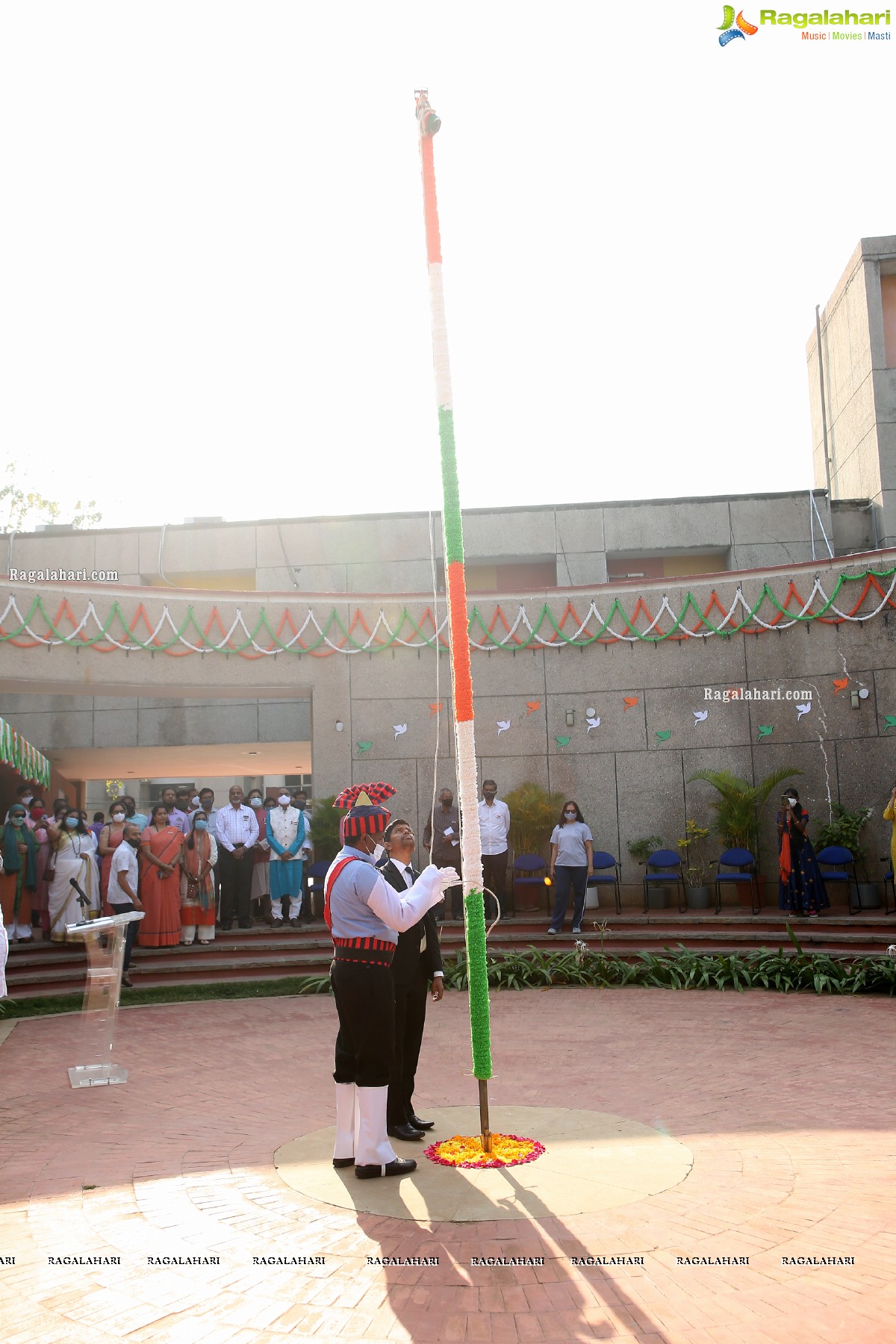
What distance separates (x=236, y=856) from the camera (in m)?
12.9

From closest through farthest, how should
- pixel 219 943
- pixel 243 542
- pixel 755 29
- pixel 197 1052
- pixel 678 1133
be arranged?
pixel 678 1133
pixel 197 1052
pixel 755 29
pixel 219 943
pixel 243 542

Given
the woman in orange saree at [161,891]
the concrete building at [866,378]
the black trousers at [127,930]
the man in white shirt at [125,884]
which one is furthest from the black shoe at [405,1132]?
the concrete building at [866,378]

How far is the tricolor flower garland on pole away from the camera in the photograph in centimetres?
546

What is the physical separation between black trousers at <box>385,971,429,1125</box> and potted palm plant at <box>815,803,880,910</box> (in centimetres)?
835

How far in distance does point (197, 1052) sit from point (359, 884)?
12.7 feet

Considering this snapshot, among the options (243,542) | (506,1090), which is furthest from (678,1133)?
(243,542)

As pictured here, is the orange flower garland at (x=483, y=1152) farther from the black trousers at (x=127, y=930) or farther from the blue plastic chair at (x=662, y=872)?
the blue plastic chair at (x=662, y=872)

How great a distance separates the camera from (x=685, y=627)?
1490cm

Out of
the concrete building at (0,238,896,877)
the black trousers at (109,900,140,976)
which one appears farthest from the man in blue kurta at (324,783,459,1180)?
the concrete building at (0,238,896,877)

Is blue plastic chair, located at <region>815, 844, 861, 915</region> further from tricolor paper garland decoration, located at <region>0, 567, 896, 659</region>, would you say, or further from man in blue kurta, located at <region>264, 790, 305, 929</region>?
man in blue kurta, located at <region>264, 790, 305, 929</region>

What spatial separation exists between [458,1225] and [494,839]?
338 inches

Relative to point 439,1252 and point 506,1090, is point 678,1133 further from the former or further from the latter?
point 439,1252

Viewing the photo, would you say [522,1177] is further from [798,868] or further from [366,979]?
[798,868]

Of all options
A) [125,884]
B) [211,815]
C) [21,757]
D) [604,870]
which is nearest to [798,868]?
[604,870]
